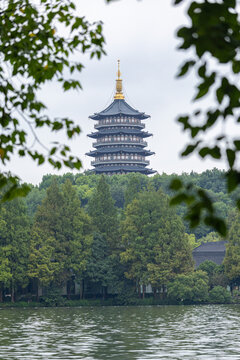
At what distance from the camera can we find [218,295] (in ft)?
187

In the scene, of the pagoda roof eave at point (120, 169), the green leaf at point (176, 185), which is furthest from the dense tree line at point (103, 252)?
the pagoda roof eave at point (120, 169)

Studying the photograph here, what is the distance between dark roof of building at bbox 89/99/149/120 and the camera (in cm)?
10906

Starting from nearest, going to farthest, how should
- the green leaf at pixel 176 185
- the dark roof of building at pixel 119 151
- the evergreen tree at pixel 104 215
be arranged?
the green leaf at pixel 176 185 → the evergreen tree at pixel 104 215 → the dark roof of building at pixel 119 151

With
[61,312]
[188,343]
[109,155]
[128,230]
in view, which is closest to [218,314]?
[61,312]

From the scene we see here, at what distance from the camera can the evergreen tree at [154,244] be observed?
181 feet

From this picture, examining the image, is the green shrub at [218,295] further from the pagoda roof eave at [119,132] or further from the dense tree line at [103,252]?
the pagoda roof eave at [119,132]

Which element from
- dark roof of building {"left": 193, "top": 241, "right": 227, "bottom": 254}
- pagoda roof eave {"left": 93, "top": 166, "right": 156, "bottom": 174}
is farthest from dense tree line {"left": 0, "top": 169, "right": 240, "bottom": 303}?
pagoda roof eave {"left": 93, "top": 166, "right": 156, "bottom": 174}

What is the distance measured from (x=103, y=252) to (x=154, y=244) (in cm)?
381

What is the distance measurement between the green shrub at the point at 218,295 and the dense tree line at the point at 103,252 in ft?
0.24

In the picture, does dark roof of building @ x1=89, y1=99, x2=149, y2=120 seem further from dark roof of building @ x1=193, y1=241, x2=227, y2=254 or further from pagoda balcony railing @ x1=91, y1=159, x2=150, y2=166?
dark roof of building @ x1=193, y1=241, x2=227, y2=254

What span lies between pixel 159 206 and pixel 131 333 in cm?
2600

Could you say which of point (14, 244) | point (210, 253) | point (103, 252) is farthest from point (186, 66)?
point (210, 253)

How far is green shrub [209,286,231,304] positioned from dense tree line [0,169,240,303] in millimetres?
72

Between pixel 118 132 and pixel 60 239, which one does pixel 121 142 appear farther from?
pixel 60 239
